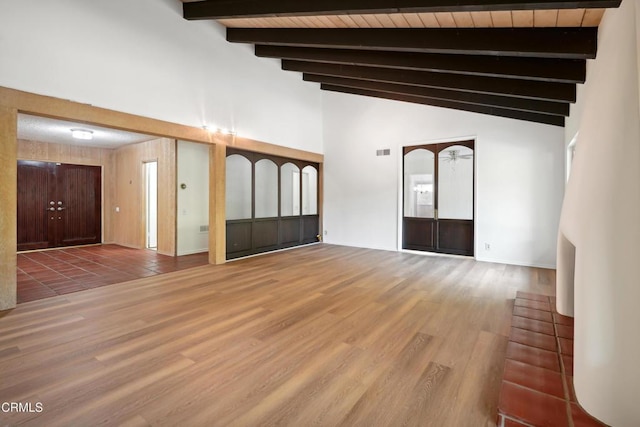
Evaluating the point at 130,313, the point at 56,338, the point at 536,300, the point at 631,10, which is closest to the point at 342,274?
the point at 536,300

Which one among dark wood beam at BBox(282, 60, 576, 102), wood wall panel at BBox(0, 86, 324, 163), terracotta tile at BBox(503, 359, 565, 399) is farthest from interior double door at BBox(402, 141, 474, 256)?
terracotta tile at BBox(503, 359, 565, 399)

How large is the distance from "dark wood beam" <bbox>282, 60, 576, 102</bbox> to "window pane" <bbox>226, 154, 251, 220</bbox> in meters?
2.69

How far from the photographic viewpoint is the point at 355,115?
785 centimetres

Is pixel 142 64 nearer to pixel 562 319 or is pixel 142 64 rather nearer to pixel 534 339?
pixel 534 339

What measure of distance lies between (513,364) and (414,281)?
99.6 inches

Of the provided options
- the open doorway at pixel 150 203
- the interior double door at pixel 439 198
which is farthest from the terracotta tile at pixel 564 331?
the open doorway at pixel 150 203

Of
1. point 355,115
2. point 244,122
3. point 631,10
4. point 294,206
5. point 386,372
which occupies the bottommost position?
point 386,372

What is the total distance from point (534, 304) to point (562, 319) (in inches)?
16.9

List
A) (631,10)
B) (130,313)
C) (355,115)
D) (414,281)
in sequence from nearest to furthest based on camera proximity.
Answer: (631,10)
(130,313)
(414,281)
(355,115)

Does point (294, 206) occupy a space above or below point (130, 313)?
above

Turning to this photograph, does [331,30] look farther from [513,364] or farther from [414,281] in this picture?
[513,364]

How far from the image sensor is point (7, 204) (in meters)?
3.35

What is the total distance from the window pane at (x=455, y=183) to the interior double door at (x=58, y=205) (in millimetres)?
9049
